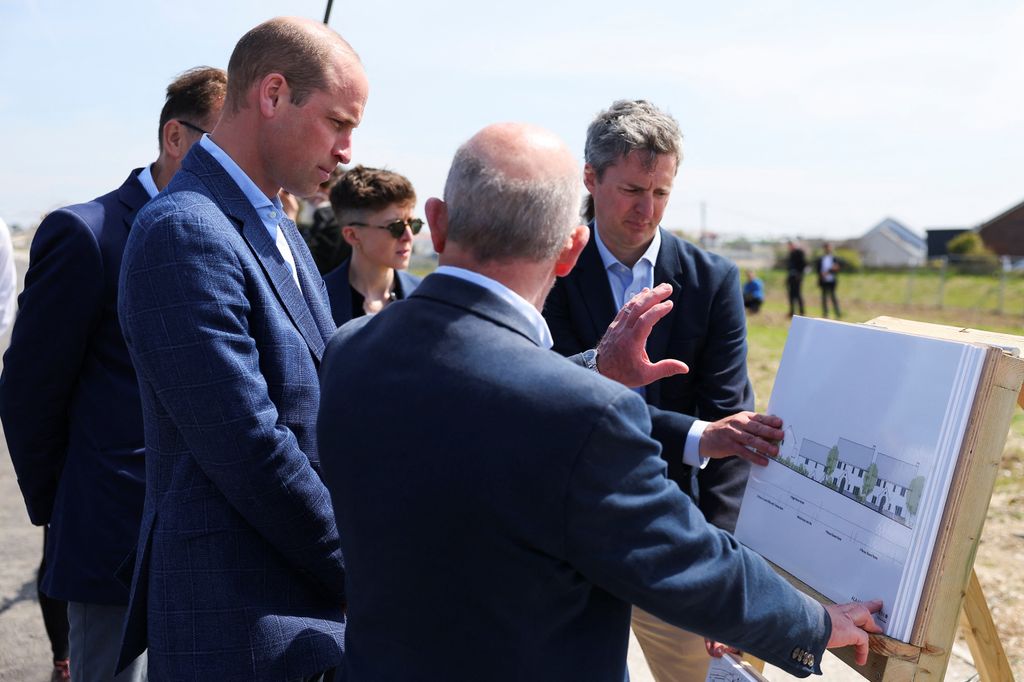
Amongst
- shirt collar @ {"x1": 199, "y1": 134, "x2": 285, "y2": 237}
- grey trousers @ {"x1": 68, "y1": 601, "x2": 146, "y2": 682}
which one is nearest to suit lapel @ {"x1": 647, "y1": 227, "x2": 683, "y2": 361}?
shirt collar @ {"x1": 199, "y1": 134, "x2": 285, "y2": 237}

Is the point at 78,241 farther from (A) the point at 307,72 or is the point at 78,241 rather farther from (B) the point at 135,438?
(A) the point at 307,72

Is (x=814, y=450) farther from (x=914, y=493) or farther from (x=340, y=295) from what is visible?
(x=340, y=295)

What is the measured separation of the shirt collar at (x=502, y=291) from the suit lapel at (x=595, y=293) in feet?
4.30

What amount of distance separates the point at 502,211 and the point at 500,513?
0.48m

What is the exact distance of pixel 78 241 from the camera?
2322 mm

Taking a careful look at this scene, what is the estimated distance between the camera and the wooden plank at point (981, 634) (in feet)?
7.16

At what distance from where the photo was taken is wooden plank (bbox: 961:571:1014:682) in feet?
7.16

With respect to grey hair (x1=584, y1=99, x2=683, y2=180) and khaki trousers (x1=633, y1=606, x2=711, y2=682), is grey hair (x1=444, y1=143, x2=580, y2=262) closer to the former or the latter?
grey hair (x1=584, y1=99, x2=683, y2=180)

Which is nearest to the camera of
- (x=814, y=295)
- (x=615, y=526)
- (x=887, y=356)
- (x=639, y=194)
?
(x=615, y=526)

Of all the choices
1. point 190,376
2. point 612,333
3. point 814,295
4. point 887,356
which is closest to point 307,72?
point 190,376

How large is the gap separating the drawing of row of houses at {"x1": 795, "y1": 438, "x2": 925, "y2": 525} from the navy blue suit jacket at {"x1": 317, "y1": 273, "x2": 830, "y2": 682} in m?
0.52

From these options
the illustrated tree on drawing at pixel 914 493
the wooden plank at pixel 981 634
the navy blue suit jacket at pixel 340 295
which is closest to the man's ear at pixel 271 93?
the illustrated tree on drawing at pixel 914 493

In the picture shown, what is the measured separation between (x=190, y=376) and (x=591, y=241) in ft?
4.92

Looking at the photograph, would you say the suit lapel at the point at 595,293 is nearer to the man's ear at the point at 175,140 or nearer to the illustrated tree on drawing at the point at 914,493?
the illustrated tree on drawing at the point at 914,493
